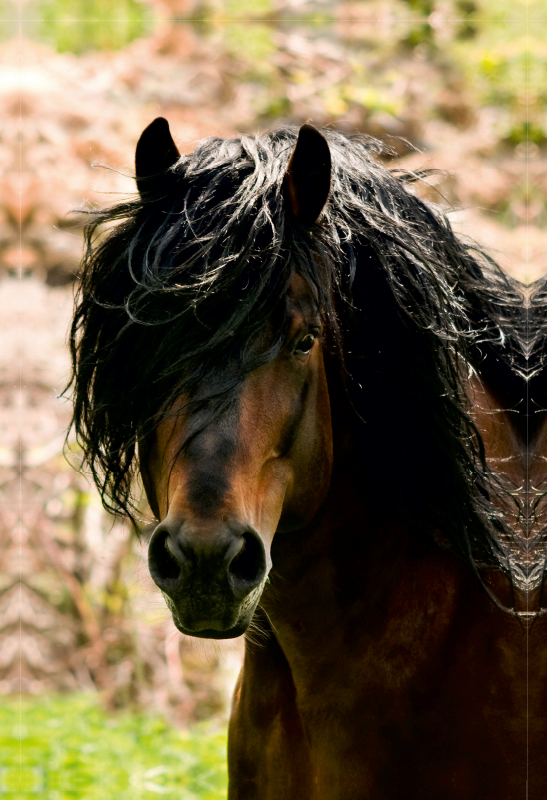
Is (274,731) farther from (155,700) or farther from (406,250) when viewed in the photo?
(155,700)

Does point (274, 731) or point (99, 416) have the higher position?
point (99, 416)

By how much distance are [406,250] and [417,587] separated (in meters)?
0.84

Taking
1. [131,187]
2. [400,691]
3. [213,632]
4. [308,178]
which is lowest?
[400,691]

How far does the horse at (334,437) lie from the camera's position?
1.76 metres

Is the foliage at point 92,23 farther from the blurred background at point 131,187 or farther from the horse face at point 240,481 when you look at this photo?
Answer: the horse face at point 240,481

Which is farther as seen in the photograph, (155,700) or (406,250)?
(155,700)

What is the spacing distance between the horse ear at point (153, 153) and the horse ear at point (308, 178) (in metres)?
0.32

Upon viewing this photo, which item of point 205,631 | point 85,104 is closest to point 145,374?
point 205,631

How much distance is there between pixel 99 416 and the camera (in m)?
1.98

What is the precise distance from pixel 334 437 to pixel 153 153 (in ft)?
2.77

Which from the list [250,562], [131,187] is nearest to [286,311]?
[250,562]

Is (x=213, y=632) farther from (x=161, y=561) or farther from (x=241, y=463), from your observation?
(x=241, y=463)

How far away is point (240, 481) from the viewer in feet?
5.29

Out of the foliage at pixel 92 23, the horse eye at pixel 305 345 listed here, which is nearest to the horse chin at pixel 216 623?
the horse eye at pixel 305 345
